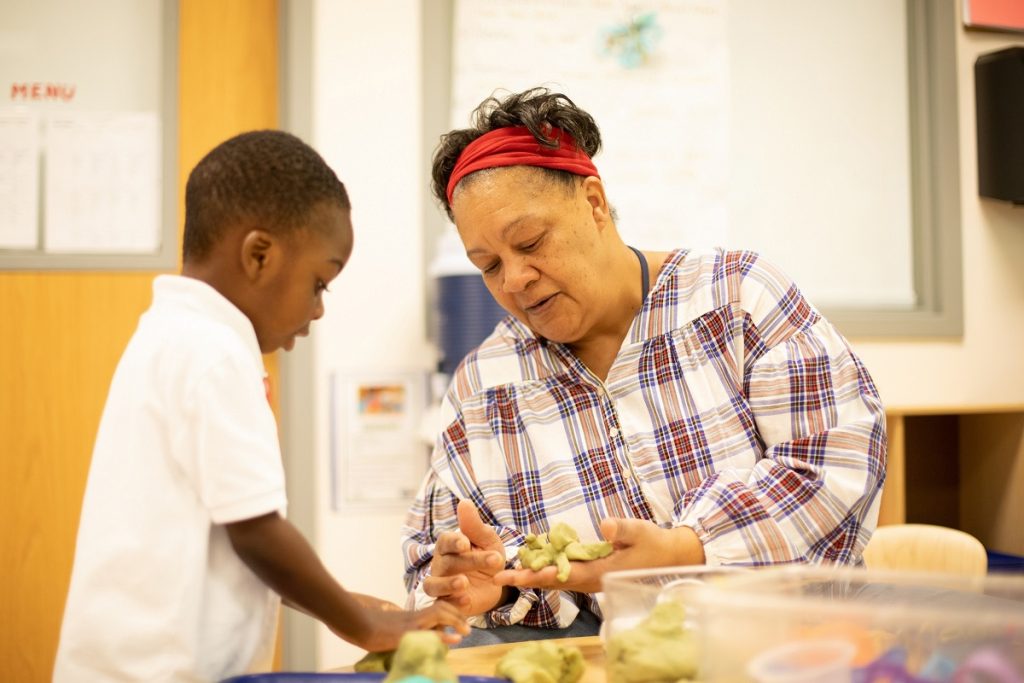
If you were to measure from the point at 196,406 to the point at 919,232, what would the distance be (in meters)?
2.55

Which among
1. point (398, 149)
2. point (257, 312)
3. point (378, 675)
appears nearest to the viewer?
point (378, 675)

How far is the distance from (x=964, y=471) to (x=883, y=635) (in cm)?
234

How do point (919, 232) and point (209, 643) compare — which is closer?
point (209, 643)

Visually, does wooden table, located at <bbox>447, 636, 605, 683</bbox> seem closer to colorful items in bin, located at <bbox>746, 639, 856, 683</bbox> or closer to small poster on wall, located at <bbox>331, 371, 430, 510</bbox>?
colorful items in bin, located at <bbox>746, 639, 856, 683</bbox>

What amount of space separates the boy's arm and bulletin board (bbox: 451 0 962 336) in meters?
1.81

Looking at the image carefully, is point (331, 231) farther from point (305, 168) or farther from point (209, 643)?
point (209, 643)

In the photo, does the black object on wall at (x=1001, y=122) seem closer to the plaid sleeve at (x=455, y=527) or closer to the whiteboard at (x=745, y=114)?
the whiteboard at (x=745, y=114)

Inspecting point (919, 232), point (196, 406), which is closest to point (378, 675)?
point (196, 406)

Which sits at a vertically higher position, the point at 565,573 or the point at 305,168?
the point at 305,168

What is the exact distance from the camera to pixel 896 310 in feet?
8.61

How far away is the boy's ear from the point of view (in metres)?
0.88

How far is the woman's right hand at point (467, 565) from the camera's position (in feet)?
3.37

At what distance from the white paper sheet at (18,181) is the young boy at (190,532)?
1711 millimetres

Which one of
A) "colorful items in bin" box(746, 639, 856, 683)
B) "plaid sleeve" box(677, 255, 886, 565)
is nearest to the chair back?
"plaid sleeve" box(677, 255, 886, 565)
